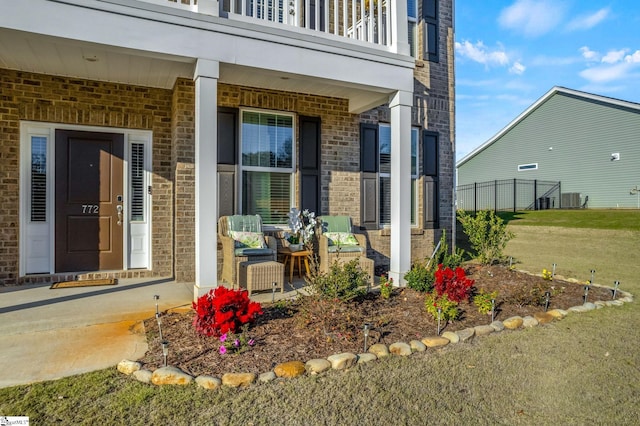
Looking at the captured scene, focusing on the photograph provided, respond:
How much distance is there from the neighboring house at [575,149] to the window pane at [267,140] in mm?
14431

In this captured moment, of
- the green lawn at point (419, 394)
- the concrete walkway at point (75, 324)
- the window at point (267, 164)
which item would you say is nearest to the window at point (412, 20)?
the window at point (267, 164)

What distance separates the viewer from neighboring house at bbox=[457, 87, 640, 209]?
50.3ft

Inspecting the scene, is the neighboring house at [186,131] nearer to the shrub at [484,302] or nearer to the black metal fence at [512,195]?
the shrub at [484,302]

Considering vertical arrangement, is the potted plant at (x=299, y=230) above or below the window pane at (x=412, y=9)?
below

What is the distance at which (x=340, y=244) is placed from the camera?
5.88 meters

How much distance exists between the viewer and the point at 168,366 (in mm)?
2867

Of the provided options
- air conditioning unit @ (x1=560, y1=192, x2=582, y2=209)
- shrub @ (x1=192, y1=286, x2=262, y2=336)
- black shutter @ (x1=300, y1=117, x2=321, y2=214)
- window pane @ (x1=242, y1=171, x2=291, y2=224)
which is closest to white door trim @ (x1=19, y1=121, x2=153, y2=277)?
window pane @ (x1=242, y1=171, x2=291, y2=224)

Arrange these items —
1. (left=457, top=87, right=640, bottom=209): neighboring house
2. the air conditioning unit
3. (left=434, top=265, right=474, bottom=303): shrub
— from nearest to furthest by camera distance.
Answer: (left=434, top=265, right=474, bottom=303): shrub
(left=457, top=87, right=640, bottom=209): neighboring house
the air conditioning unit

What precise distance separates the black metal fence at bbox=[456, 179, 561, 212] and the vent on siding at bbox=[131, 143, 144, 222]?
14.9m

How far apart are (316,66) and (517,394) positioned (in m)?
3.93

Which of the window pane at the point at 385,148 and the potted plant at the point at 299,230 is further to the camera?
the window pane at the point at 385,148

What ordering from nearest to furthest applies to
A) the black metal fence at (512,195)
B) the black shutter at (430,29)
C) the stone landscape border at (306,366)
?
the stone landscape border at (306,366) < the black shutter at (430,29) < the black metal fence at (512,195)

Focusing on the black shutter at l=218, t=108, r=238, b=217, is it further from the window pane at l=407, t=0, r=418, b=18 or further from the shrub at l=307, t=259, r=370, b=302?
the window pane at l=407, t=0, r=418, b=18

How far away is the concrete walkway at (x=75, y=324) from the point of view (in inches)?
118
